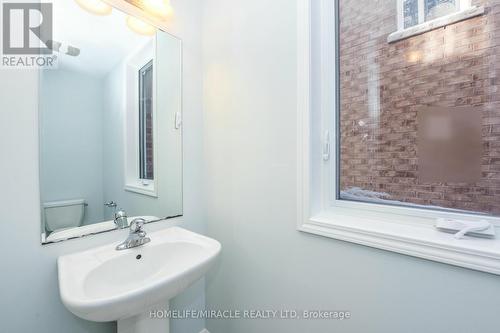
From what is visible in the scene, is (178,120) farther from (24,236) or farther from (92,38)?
(24,236)

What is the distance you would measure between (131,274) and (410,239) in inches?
44.1

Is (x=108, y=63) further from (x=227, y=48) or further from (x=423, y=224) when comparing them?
(x=423, y=224)

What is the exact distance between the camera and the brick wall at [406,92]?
80 centimetres

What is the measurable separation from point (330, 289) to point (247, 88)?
3.45 feet

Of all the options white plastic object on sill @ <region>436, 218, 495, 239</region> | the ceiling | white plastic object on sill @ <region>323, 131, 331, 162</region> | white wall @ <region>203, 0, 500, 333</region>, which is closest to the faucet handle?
white wall @ <region>203, 0, 500, 333</region>

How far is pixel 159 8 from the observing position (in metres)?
1.21

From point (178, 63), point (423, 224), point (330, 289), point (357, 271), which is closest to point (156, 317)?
point (330, 289)

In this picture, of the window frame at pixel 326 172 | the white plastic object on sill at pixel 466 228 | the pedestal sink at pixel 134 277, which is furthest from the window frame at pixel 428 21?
the pedestal sink at pixel 134 277

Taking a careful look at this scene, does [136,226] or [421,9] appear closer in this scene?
[421,9]

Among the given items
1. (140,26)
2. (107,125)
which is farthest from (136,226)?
(140,26)

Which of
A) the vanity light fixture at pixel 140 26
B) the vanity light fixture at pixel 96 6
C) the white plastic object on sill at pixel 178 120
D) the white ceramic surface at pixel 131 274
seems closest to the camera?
the white ceramic surface at pixel 131 274

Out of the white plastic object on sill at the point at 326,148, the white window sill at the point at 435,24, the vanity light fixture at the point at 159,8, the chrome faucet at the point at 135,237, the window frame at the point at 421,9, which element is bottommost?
the chrome faucet at the point at 135,237

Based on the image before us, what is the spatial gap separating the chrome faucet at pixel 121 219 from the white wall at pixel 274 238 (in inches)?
19.6

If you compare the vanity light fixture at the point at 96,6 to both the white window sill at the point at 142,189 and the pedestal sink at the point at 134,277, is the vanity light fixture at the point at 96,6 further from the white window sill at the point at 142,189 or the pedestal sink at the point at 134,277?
the pedestal sink at the point at 134,277
